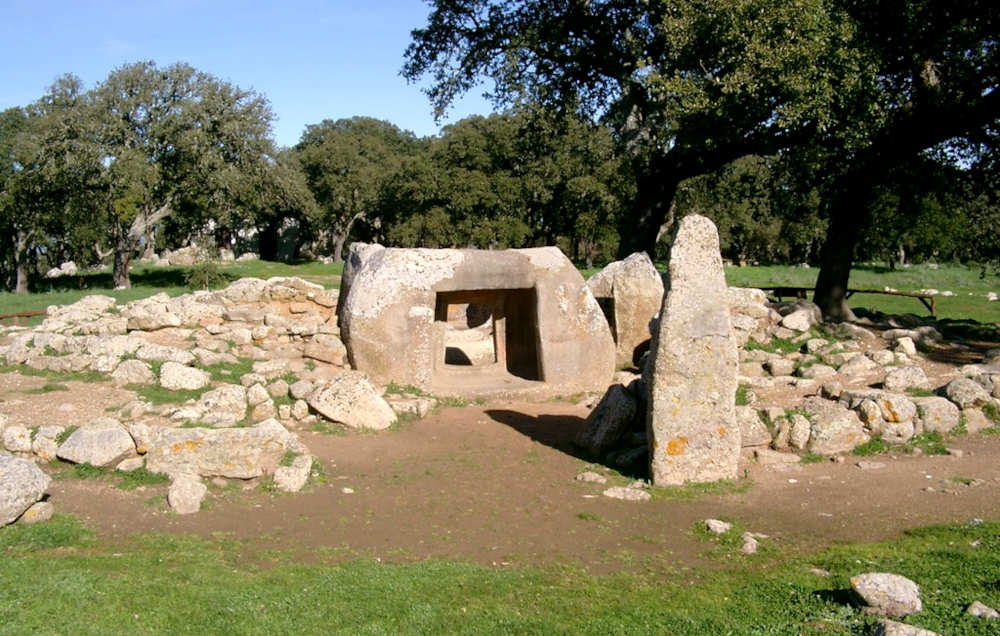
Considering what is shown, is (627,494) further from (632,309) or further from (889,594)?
(632,309)

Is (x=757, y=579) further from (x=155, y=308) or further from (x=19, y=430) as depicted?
(x=155, y=308)

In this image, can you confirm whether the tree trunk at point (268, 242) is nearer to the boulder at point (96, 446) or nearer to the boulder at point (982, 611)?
the boulder at point (96, 446)

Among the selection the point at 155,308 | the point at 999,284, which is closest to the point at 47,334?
the point at 155,308

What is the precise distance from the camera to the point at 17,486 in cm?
856

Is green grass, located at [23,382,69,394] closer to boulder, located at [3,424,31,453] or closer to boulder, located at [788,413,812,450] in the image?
boulder, located at [3,424,31,453]

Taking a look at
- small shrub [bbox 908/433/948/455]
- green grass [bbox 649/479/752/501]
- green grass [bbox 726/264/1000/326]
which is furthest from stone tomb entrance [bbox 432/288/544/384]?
green grass [bbox 726/264/1000/326]

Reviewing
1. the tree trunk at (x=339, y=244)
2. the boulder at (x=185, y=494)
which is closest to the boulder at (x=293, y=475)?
the boulder at (x=185, y=494)

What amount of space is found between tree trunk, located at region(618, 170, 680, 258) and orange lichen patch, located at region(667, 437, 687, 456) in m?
10.6

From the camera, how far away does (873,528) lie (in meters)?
9.09

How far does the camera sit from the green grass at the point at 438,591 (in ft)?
21.3

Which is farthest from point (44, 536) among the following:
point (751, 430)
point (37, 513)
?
point (751, 430)

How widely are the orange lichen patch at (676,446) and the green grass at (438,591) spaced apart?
245 centimetres

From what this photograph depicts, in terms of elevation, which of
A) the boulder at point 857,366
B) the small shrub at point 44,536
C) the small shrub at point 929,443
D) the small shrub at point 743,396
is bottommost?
the small shrub at point 44,536

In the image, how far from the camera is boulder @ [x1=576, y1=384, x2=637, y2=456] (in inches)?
484
